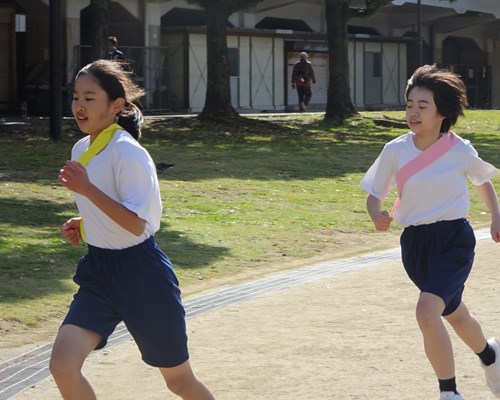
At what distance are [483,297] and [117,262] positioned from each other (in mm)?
4514

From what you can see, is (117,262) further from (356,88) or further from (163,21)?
(356,88)

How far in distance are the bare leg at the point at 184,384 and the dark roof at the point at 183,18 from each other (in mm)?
31796

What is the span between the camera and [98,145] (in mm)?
4398

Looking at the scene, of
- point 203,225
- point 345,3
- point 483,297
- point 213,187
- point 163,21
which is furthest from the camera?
point 163,21

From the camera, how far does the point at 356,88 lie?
40406 millimetres

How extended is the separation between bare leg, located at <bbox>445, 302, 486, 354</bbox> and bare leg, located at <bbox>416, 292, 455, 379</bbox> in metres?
0.30

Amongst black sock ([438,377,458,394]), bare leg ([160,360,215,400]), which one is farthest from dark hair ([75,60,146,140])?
black sock ([438,377,458,394])

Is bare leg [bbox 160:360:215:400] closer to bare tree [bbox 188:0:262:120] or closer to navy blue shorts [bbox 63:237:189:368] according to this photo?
navy blue shorts [bbox 63:237:189:368]

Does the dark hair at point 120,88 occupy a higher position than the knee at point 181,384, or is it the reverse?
the dark hair at point 120,88

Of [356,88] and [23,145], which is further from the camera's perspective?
[356,88]

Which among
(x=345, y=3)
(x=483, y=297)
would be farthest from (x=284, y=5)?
(x=483, y=297)

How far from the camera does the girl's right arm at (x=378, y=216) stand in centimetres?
521

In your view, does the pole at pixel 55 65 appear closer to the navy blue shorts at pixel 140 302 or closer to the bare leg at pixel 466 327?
the bare leg at pixel 466 327

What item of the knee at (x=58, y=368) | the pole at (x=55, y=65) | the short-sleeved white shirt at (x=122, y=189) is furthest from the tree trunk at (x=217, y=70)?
the knee at (x=58, y=368)
